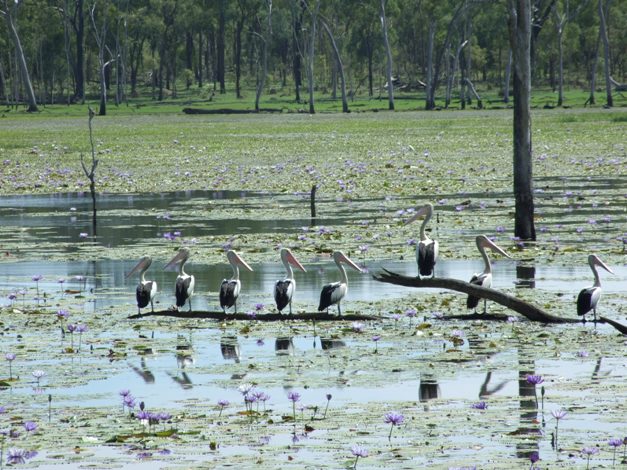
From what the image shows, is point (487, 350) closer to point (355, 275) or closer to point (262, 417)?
point (262, 417)

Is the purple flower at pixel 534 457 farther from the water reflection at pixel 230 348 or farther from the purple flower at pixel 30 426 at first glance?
the water reflection at pixel 230 348

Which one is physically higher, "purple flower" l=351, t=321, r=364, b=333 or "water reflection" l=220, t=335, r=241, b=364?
"purple flower" l=351, t=321, r=364, b=333

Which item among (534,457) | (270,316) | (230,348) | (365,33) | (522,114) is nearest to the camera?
(534,457)

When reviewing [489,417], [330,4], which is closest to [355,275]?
[489,417]

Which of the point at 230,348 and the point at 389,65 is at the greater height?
the point at 389,65

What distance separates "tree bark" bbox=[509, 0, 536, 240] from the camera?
1661 cm

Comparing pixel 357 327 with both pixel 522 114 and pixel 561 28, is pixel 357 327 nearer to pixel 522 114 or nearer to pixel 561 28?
pixel 522 114

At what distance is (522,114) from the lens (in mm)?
16953

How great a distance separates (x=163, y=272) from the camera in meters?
15.6

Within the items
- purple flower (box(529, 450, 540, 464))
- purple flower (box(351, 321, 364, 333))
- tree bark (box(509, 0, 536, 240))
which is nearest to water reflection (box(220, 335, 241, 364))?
purple flower (box(351, 321, 364, 333))

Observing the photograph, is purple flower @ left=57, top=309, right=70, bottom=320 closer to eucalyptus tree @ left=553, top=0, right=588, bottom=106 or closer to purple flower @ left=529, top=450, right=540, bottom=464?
purple flower @ left=529, top=450, right=540, bottom=464

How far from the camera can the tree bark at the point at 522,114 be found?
54.5 feet

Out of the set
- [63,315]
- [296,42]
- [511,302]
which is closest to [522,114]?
[511,302]

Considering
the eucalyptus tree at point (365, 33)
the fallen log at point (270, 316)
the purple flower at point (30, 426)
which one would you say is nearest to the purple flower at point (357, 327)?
the fallen log at point (270, 316)
